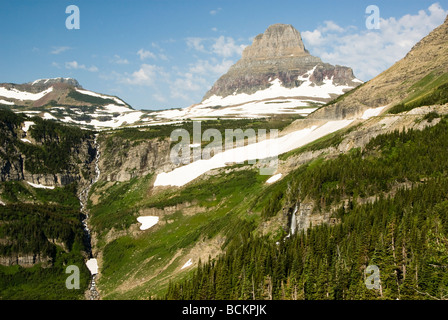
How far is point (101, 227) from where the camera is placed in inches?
4825

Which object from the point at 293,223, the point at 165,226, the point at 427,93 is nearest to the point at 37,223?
the point at 165,226

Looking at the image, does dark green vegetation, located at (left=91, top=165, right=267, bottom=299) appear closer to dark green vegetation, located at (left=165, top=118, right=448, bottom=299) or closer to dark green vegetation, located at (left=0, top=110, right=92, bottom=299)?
dark green vegetation, located at (left=0, top=110, right=92, bottom=299)

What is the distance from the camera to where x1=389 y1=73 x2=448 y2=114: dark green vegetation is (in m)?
95.3

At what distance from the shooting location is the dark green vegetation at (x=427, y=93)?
95312 millimetres

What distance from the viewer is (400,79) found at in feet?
443

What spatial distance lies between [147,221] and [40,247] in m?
27.9

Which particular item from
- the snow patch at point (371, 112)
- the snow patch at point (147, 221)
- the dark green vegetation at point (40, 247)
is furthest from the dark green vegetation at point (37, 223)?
the snow patch at point (371, 112)

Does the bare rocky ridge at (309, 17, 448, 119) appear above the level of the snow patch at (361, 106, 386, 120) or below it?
above

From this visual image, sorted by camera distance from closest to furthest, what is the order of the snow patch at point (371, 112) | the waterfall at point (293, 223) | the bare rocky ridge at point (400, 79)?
the waterfall at point (293, 223)
the bare rocky ridge at point (400, 79)
the snow patch at point (371, 112)

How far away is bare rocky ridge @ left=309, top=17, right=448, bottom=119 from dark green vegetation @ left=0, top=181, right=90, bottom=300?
95631mm

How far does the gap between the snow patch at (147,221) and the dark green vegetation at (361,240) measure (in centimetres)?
4129

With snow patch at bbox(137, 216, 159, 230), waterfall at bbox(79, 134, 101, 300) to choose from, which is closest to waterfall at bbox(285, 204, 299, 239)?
waterfall at bbox(79, 134, 101, 300)

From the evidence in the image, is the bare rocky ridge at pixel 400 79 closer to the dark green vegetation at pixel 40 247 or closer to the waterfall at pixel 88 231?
the waterfall at pixel 88 231
